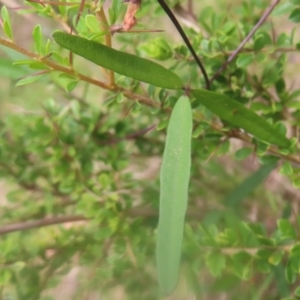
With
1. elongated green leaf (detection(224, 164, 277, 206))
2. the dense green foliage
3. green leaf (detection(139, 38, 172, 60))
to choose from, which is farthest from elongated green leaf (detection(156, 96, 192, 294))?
elongated green leaf (detection(224, 164, 277, 206))

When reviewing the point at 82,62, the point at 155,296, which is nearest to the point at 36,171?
the point at 155,296

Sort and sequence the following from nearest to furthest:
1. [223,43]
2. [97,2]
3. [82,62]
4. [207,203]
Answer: [97,2] → [223,43] → [207,203] → [82,62]

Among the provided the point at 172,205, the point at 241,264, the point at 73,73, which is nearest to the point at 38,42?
the point at 73,73

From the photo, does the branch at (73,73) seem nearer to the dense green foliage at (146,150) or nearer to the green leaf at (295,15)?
the dense green foliage at (146,150)

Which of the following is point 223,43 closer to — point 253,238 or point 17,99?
point 253,238

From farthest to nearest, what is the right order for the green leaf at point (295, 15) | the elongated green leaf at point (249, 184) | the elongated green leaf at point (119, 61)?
1. the elongated green leaf at point (249, 184)
2. the green leaf at point (295, 15)
3. the elongated green leaf at point (119, 61)

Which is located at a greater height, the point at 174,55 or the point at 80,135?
the point at 174,55

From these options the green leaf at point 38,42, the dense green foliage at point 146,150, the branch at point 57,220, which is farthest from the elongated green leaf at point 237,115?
the branch at point 57,220
